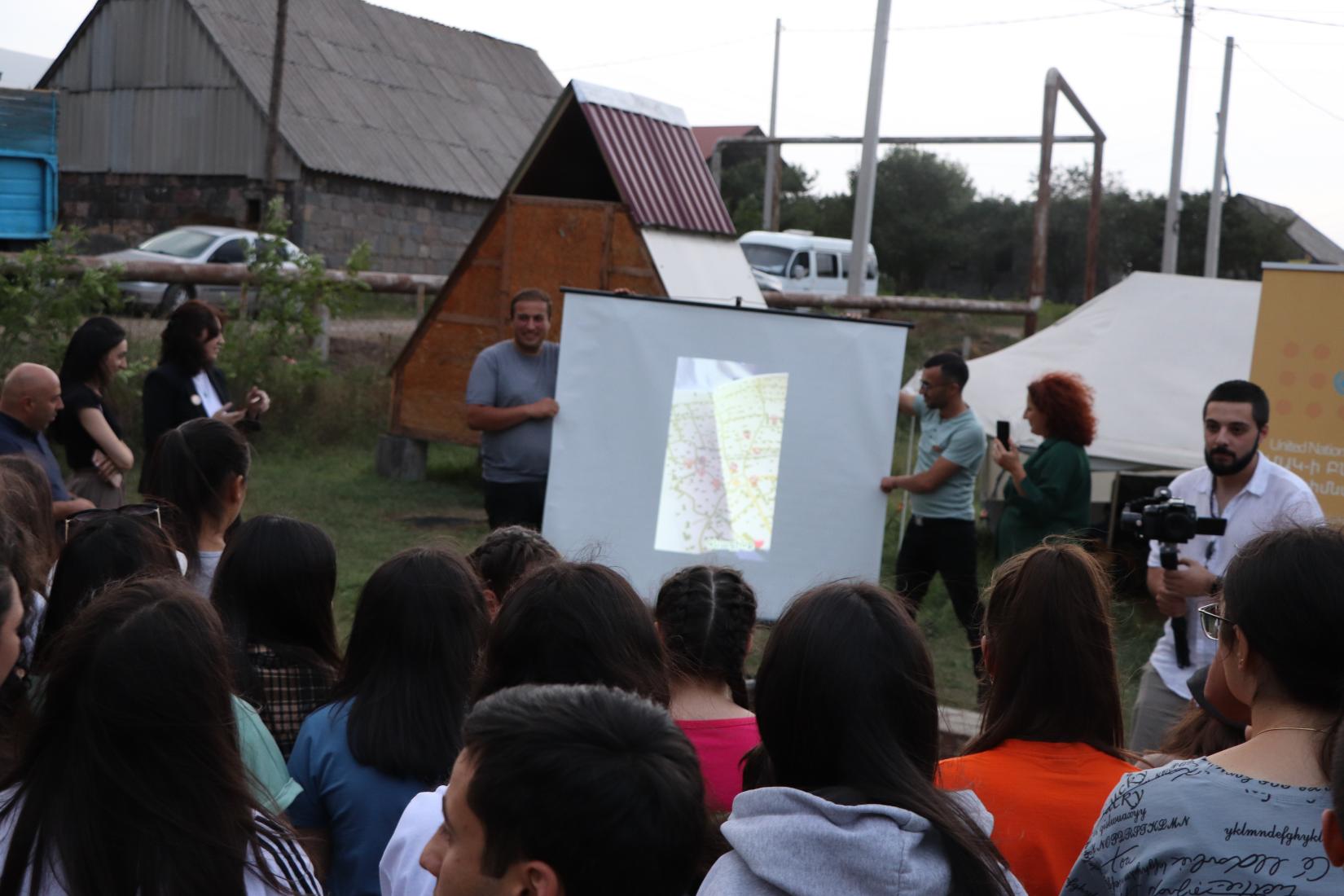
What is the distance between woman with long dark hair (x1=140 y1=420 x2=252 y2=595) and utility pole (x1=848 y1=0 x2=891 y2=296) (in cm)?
996

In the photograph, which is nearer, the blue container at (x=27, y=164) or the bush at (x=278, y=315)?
the bush at (x=278, y=315)

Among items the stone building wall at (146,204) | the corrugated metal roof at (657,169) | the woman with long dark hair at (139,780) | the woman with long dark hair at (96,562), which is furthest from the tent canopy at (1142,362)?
the stone building wall at (146,204)

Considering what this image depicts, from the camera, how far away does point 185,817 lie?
1899mm

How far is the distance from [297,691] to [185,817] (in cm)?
115

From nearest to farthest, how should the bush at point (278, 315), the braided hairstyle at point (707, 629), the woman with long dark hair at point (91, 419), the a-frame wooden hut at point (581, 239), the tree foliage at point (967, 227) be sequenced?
the braided hairstyle at point (707, 629), the woman with long dark hair at point (91, 419), the a-frame wooden hut at point (581, 239), the bush at point (278, 315), the tree foliage at point (967, 227)

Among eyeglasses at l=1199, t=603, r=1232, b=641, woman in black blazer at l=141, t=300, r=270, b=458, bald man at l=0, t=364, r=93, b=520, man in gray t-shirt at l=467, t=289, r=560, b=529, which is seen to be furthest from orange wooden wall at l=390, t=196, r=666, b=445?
eyeglasses at l=1199, t=603, r=1232, b=641

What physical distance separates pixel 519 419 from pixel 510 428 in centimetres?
11

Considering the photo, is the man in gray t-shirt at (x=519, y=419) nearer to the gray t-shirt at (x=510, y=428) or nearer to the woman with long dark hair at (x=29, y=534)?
the gray t-shirt at (x=510, y=428)

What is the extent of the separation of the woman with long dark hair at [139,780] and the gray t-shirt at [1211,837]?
124 cm

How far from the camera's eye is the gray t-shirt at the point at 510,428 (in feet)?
22.3

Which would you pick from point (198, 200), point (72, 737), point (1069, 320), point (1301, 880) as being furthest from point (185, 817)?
point (198, 200)

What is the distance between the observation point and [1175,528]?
4.45m

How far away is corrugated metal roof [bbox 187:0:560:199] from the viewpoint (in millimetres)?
28203

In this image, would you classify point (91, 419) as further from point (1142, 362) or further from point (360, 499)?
point (1142, 362)
